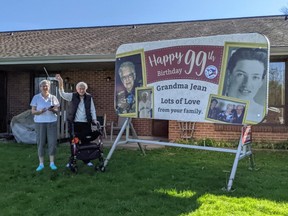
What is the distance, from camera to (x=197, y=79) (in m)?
5.54

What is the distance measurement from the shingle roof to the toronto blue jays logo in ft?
12.8

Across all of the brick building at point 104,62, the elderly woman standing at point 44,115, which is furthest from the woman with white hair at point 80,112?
the brick building at point 104,62

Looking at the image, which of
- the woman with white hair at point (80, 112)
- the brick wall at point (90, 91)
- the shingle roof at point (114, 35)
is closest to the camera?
the woman with white hair at point (80, 112)

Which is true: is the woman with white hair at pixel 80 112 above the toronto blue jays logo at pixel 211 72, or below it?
below

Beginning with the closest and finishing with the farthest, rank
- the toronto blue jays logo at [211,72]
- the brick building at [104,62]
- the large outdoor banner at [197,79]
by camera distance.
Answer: the large outdoor banner at [197,79], the toronto blue jays logo at [211,72], the brick building at [104,62]

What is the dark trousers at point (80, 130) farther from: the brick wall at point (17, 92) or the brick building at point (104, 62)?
the brick wall at point (17, 92)

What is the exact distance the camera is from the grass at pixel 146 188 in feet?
13.5

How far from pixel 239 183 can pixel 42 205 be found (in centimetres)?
287

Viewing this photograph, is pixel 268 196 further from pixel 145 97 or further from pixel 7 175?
pixel 7 175

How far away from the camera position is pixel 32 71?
12.1 metres

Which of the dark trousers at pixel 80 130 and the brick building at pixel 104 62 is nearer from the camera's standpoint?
the dark trousers at pixel 80 130

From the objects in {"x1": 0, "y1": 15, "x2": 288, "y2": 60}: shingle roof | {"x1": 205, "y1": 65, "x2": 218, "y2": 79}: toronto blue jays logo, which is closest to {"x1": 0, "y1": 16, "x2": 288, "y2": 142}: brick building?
{"x1": 0, "y1": 15, "x2": 288, "y2": 60}: shingle roof

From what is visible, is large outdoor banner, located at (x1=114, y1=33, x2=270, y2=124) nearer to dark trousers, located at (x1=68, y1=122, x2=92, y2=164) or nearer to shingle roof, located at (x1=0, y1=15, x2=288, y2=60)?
dark trousers, located at (x1=68, y1=122, x2=92, y2=164)

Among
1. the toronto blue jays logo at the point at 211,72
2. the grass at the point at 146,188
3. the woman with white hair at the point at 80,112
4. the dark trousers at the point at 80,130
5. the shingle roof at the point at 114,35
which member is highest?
the shingle roof at the point at 114,35
